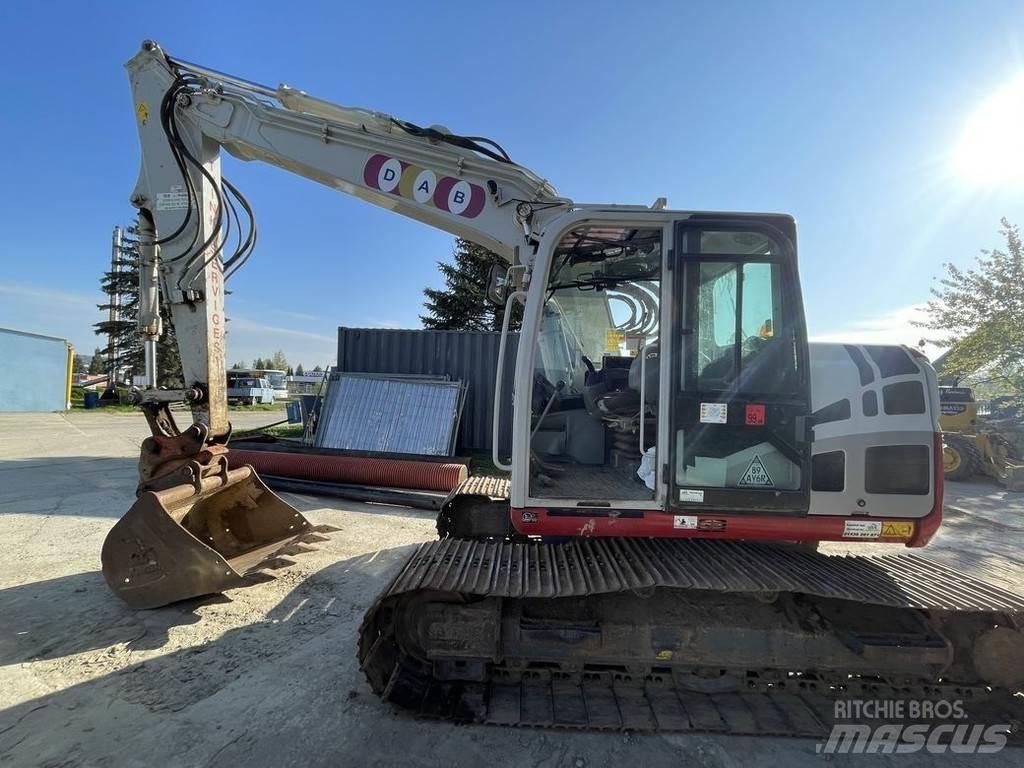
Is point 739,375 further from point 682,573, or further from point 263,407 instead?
point 263,407

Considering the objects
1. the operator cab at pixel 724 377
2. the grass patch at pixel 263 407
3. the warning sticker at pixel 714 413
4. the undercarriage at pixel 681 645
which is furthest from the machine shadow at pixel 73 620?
the grass patch at pixel 263 407

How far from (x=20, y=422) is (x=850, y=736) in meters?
24.5

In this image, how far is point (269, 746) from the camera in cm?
245

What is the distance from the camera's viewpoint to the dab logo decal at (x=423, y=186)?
3.92 m

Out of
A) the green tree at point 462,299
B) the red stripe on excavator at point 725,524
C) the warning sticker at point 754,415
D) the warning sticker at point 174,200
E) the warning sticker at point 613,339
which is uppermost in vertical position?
the green tree at point 462,299

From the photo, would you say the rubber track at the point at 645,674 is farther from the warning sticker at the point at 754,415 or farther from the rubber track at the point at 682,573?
the warning sticker at the point at 754,415

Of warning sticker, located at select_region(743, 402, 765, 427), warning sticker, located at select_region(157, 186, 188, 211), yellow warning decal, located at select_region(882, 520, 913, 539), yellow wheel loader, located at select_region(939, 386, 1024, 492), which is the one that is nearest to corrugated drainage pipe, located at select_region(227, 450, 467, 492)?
warning sticker, located at select_region(157, 186, 188, 211)

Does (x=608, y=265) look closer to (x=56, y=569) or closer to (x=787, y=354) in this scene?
A: (x=787, y=354)

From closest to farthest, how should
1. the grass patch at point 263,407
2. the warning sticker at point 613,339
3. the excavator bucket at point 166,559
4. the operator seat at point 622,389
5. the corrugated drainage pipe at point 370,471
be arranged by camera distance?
the operator seat at point 622,389
the excavator bucket at point 166,559
the warning sticker at point 613,339
the corrugated drainage pipe at point 370,471
the grass patch at point 263,407

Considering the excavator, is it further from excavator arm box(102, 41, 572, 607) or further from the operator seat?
excavator arm box(102, 41, 572, 607)

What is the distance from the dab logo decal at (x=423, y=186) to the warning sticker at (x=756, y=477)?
2.61 m

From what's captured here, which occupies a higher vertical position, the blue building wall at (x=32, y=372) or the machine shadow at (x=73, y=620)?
the blue building wall at (x=32, y=372)

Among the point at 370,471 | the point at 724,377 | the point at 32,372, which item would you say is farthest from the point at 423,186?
the point at 32,372

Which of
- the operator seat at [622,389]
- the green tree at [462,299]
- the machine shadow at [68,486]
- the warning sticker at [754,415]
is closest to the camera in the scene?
the warning sticker at [754,415]
